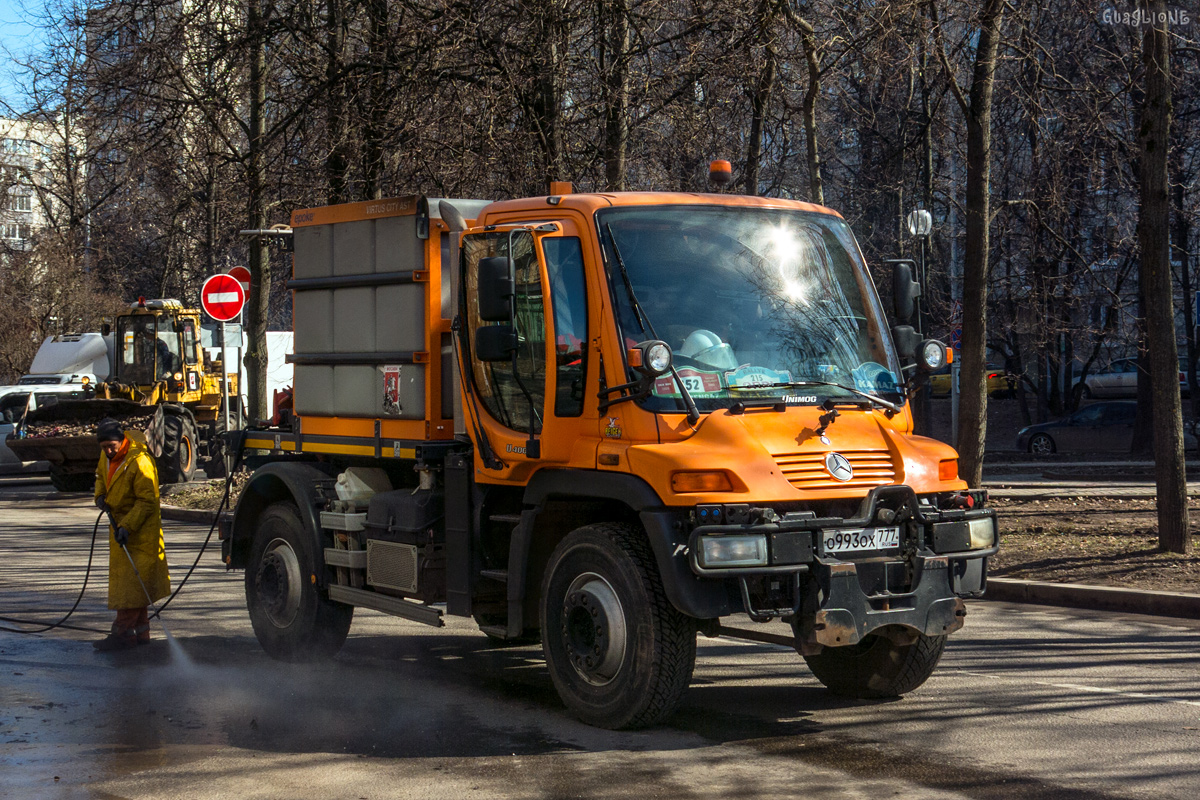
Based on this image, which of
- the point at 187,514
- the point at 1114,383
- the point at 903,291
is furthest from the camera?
the point at 1114,383

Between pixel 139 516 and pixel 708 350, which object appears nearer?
pixel 708 350

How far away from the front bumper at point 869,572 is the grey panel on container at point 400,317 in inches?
106

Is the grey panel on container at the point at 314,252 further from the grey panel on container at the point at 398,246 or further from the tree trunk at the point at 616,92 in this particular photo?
the tree trunk at the point at 616,92

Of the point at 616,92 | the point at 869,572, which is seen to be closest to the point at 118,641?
the point at 869,572

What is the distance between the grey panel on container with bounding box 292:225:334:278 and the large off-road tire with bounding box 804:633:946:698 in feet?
13.2

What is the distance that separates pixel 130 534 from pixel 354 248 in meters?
2.77

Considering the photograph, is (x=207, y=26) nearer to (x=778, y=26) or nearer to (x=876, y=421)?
(x=778, y=26)

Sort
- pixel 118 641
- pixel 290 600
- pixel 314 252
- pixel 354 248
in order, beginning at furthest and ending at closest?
pixel 118 641
pixel 314 252
pixel 290 600
pixel 354 248

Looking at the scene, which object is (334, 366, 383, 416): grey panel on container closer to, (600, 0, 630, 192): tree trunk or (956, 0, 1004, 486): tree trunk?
(600, 0, 630, 192): tree trunk

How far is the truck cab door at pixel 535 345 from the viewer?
698cm

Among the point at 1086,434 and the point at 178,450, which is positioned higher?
the point at 178,450

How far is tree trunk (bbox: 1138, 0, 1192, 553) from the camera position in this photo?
1241 centimetres

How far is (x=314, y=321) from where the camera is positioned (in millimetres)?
9188

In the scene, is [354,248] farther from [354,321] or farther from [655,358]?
[655,358]
